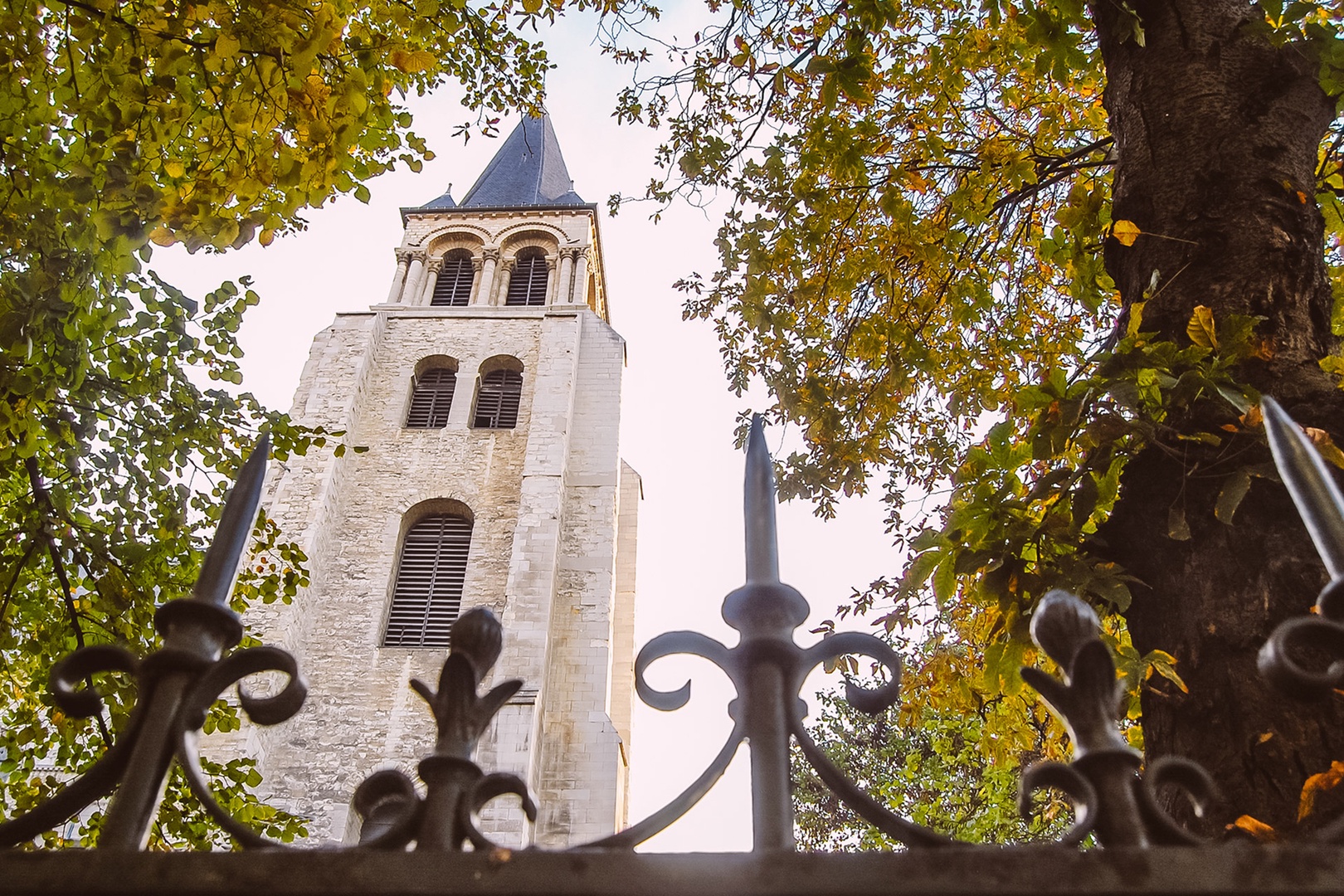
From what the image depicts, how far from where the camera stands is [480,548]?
18.2 meters

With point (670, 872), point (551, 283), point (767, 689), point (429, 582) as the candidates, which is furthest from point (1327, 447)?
point (551, 283)

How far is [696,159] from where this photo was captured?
19.2 feet

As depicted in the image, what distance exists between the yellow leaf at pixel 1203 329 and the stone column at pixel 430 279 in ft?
81.1

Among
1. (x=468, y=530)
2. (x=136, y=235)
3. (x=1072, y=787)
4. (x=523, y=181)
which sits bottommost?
(x=1072, y=787)

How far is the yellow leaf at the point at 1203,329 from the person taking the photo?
2.22 meters

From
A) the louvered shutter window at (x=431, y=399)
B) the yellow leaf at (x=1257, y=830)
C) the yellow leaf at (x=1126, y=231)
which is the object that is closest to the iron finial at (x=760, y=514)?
the yellow leaf at (x=1257, y=830)

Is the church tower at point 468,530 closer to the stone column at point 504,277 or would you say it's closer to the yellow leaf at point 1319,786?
the stone column at point 504,277

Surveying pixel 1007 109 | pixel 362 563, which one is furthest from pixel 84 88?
pixel 362 563

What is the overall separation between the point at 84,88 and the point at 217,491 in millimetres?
2509

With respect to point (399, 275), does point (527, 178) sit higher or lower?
higher

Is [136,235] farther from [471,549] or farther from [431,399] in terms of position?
[431,399]

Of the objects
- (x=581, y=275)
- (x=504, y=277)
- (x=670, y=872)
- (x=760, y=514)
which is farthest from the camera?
(x=504, y=277)

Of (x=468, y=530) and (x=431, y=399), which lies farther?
(x=431, y=399)

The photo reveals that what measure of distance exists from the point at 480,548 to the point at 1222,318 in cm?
1670
